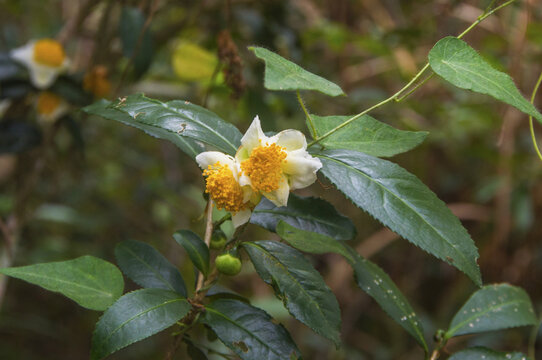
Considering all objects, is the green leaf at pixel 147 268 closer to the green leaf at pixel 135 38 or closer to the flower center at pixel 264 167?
the flower center at pixel 264 167

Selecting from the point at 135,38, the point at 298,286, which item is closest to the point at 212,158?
the point at 298,286

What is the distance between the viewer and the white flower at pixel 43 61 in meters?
1.00

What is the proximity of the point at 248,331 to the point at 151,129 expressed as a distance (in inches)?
8.7

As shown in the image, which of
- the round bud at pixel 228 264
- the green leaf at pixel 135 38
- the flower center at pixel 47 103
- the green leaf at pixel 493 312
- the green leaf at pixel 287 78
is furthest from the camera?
the flower center at pixel 47 103

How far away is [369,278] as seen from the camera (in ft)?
1.82

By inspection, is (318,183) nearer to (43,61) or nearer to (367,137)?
(43,61)

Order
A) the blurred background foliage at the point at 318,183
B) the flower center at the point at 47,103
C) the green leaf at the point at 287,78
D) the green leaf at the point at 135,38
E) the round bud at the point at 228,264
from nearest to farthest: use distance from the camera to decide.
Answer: the green leaf at the point at 287,78, the round bud at the point at 228,264, the green leaf at the point at 135,38, the flower center at the point at 47,103, the blurred background foliage at the point at 318,183

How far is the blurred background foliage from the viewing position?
1.27 metres

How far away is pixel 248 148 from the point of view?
45 centimetres

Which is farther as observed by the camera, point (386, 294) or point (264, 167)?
point (386, 294)

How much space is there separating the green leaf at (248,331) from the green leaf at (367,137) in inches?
7.0

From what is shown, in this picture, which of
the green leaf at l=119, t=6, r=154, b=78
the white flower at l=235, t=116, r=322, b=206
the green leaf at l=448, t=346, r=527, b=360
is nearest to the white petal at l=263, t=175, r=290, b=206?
the white flower at l=235, t=116, r=322, b=206

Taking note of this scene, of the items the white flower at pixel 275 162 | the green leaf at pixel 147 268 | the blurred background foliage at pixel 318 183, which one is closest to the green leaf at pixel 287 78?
the white flower at pixel 275 162

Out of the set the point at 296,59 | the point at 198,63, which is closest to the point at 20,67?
the point at 198,63
